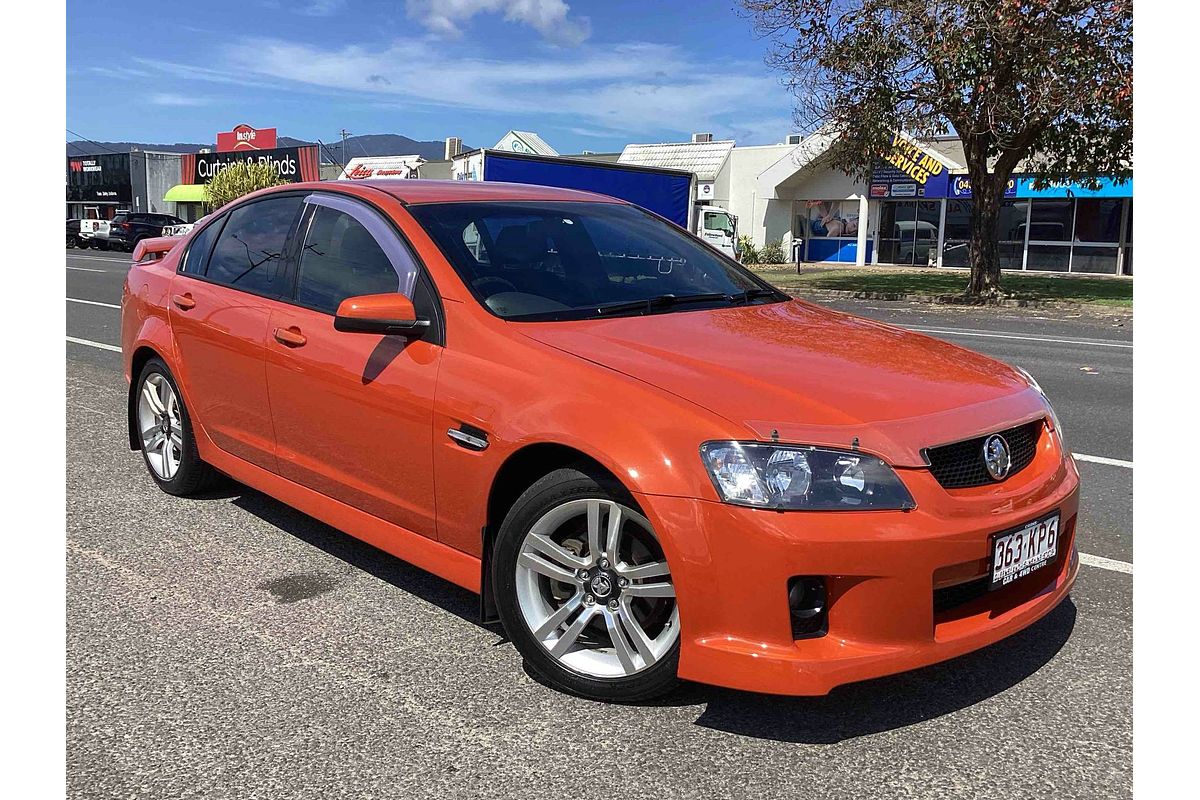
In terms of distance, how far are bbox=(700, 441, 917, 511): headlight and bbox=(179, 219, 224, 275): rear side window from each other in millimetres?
3359

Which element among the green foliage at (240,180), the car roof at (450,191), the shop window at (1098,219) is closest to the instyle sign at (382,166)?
the green foliage at (240,180)

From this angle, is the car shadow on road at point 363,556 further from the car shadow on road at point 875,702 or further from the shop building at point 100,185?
the shop building at point 100,185

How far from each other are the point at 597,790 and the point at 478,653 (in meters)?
0.93

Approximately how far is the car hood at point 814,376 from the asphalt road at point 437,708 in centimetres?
87

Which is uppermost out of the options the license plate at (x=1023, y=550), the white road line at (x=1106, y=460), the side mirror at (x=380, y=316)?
the side mirror at (x=380, y=316)

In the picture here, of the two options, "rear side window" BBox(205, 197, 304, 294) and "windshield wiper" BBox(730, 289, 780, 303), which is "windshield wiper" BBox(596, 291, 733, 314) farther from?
"rear side window" BBox(205, 197, 304, 294)

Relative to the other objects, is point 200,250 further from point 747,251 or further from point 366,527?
point 747,251

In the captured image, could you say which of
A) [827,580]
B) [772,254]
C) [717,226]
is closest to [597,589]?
[827,580]

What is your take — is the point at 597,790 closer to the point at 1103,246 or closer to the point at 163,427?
the point at 163,427

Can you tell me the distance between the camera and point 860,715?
10.1 feet

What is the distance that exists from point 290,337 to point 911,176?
3445 cm

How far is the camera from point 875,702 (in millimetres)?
3172

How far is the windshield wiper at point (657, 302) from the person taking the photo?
12.5 ft

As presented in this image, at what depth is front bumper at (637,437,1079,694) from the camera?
8.89 ft
